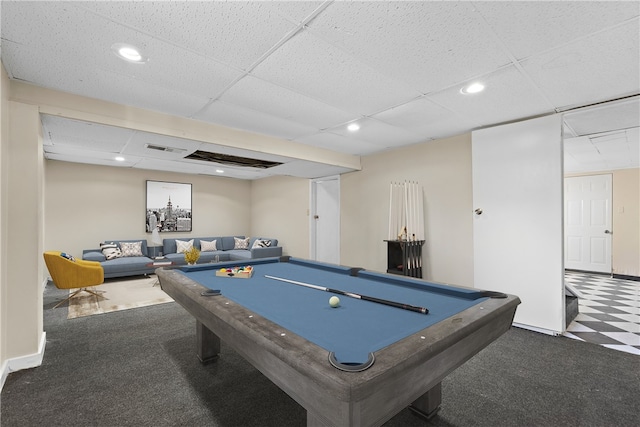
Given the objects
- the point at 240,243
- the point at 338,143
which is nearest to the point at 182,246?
the point at 240,243

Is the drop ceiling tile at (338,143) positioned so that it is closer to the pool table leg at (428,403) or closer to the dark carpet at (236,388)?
the dark carpet at (236,388)

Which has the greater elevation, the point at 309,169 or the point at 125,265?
the point at 309,169

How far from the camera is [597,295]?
4.80m

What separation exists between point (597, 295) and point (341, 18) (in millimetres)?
5947

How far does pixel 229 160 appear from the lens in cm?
516

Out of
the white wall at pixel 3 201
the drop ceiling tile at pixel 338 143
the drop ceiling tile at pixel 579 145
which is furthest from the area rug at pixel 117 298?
the drop ceiling tile at pixel 579 145

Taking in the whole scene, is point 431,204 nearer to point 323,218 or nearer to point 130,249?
point 323,218

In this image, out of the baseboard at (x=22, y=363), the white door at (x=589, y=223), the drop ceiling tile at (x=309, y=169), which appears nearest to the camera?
the baseboard at (x=22, y=363)

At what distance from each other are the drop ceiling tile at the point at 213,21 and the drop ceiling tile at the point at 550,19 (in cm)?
107

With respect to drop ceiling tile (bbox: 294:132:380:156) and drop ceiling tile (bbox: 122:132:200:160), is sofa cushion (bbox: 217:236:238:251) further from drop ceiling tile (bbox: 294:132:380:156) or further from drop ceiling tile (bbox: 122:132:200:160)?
drop ceiling tile (bbox: 294:132:380:156)

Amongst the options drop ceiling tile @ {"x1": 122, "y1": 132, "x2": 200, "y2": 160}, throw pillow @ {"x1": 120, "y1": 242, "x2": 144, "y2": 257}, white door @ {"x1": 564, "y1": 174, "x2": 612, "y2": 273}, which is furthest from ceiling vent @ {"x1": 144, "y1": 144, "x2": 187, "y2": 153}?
white door @ {"x1": 564, "y1": 174, "x2": 612, "y2": 273}

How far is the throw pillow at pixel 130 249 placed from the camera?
6142mm

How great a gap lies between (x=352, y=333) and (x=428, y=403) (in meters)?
0.95

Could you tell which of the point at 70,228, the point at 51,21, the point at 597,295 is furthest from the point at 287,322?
the point at 70,228
